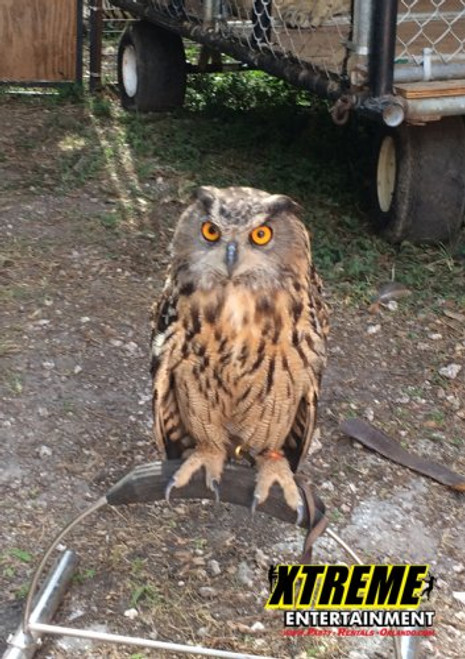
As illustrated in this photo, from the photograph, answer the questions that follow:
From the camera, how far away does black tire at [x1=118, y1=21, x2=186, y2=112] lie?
Answer: 707cm

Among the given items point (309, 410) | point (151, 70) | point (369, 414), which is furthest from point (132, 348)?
point (151, 70)

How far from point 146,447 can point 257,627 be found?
0.97 meters

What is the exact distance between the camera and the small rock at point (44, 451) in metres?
3.82

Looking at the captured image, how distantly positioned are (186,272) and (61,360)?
1.55 m

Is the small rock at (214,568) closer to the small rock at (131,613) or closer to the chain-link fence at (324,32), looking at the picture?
the small rock at (131,613)

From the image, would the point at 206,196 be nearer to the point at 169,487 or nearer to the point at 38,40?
the point at 169,487

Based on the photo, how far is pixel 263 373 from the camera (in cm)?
306

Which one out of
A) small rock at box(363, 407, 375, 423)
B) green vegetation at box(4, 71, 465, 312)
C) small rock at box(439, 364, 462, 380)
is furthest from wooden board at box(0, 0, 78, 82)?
small rock at box(363, 407, 375, 423)

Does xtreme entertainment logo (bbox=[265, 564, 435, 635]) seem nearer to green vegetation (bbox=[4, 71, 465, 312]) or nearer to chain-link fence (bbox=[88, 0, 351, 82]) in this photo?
green vegetation (bbox=[4, 71, 465, 312])

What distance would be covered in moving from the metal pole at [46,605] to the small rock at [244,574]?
0.53 metres

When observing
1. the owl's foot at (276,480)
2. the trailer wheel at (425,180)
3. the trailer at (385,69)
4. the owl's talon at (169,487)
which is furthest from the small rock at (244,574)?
the trailer wheel at (425,180)

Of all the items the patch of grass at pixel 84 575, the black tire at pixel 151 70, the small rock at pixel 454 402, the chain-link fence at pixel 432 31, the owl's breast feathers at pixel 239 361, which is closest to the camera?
the owl's breast feathers at pixel 239 361

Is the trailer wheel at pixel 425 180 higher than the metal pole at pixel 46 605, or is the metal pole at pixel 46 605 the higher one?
the trailer wheel at pixel 425 180

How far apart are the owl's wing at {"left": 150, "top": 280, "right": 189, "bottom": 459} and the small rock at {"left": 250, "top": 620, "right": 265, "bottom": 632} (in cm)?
60
